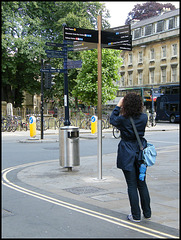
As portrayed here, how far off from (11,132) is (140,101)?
72.4 feet

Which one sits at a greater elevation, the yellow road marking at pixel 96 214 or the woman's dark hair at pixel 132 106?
the woman's dark hair at pixel 132 106

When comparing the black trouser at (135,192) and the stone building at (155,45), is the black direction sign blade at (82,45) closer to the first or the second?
the stone building at (155,45)

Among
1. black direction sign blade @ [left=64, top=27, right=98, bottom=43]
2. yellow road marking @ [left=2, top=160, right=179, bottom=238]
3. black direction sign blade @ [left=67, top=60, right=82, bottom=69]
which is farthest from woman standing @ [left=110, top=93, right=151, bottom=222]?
black direction sign blade @ [left=67, top=60, right=82, bottom=69]

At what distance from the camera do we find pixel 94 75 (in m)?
33.0

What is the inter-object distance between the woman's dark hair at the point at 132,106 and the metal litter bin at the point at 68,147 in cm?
443

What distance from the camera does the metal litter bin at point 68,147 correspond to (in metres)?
8.78

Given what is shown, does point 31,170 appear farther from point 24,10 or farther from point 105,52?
point 105,52

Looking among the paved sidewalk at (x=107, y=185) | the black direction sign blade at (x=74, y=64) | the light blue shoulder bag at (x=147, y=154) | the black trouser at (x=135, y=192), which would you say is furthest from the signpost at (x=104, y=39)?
the black trouser at (x=135, y=192)

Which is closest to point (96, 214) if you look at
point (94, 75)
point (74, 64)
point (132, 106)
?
point (132, 106)

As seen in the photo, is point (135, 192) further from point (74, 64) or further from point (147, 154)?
point (74, 64)

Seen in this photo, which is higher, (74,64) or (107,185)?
(74,64)

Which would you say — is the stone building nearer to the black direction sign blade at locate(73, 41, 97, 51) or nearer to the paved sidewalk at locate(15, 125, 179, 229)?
the black direction sign blade at locate(73, 41, 97, 51)

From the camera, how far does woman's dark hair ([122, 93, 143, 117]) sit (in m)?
4.43

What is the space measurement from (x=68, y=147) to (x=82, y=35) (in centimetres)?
272
